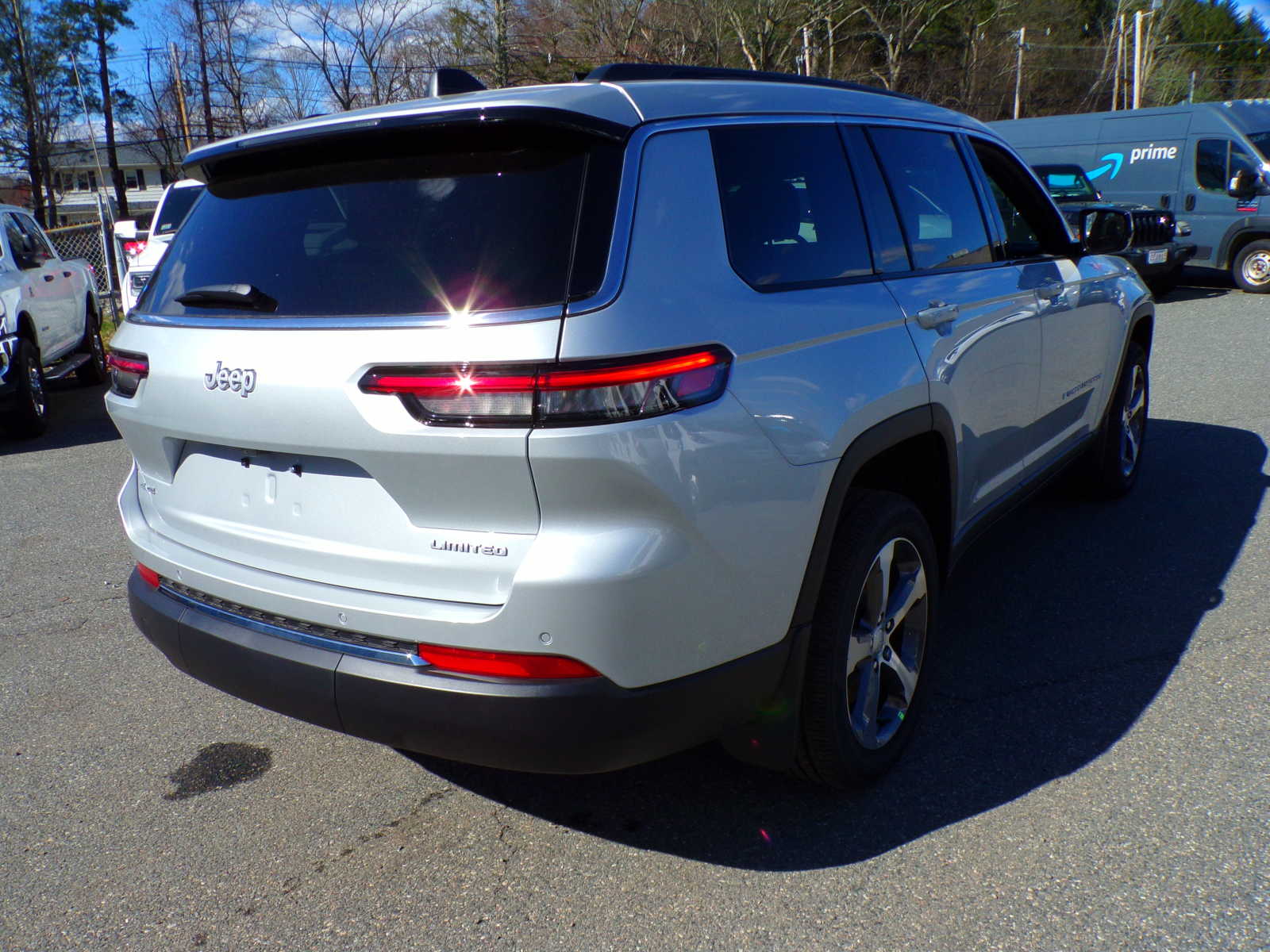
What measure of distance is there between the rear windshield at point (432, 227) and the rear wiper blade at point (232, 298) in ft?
0.04

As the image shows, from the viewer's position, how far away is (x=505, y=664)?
2172 mm

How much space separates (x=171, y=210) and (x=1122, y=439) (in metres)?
12.9

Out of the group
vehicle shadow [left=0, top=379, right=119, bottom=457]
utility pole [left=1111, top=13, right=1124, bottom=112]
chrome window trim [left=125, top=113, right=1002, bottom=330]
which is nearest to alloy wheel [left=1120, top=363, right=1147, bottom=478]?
chrome window trim [left=125, top=113, right=1002, bottom=330]

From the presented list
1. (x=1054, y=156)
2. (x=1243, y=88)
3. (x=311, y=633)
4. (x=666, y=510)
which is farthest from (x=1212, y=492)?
(x=1243, y=88)

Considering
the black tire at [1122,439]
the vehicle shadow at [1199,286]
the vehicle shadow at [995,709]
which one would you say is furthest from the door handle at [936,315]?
the vehicle shadow at [1199,286]

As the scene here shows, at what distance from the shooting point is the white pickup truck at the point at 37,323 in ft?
A: 26.4

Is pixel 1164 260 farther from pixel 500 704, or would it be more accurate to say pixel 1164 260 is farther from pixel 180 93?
pixel 180 93

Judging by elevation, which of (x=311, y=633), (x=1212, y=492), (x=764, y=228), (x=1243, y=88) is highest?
(x=1243, y=88)

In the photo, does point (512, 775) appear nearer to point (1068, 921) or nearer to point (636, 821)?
point (636, 821)

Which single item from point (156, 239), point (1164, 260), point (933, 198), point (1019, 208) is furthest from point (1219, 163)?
point (156, 239)

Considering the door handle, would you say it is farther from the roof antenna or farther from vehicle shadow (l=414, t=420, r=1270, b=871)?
the roof antenna

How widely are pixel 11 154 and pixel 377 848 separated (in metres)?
50.3

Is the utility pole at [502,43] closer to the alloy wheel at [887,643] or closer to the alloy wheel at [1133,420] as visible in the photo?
the alloy wheel at [1133,420]

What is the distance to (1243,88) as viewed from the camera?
70438mm
